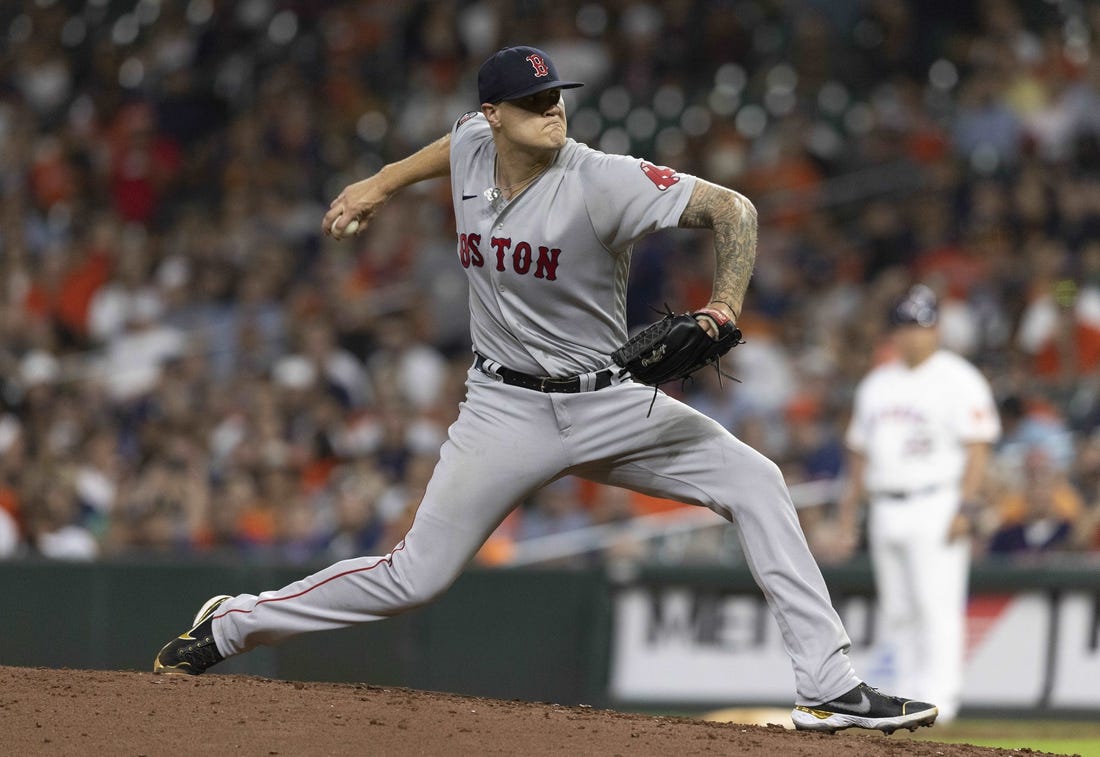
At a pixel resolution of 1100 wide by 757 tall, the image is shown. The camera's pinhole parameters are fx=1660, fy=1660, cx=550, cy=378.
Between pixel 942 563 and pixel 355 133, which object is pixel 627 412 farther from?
pixel 355 133

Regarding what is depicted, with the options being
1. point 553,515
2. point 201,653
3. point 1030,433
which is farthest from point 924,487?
point 201,653

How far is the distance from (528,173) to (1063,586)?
5.32m

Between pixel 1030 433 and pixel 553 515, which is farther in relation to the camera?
pixel 553 515

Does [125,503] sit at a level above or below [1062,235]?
below

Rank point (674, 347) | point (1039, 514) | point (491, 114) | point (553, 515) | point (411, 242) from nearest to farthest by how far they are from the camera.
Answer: point (674, 347) < point (491, 114) < point (1039, 514) < point (553, 515) < point (411, 242)

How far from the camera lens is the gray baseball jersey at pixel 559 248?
455 centimetres

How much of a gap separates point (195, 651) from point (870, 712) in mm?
2049

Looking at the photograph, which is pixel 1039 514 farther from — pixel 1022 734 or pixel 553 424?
pixel 553 424

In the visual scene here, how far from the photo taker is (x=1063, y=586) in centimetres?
894

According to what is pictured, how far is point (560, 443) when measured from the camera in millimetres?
4750

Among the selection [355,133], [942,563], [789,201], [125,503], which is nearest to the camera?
[942,563]

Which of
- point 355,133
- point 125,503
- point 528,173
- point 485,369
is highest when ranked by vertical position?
point 355,133

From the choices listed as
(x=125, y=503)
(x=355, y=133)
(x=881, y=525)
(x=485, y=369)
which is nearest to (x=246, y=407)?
(x=125, y=503)

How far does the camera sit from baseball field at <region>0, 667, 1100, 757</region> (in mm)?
4410
